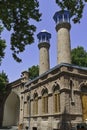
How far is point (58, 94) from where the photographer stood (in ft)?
63.1

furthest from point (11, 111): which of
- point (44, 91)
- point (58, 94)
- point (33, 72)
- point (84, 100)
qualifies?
point (84, 100)

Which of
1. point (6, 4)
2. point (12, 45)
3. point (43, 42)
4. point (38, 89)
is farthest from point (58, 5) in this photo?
point (43, 42)

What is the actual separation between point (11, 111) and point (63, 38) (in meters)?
14.2

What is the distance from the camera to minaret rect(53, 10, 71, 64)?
27983mm

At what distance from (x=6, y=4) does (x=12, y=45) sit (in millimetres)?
2640

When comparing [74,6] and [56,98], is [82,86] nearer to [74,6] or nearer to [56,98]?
[56,98]

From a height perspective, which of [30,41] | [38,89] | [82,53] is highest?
[82,53]

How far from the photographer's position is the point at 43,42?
1330 inches

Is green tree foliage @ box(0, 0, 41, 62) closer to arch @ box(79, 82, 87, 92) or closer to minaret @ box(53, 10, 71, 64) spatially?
arch @ box(79, 82, 87, 92)

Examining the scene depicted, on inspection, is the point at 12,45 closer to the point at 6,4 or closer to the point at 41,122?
the point at 6,4

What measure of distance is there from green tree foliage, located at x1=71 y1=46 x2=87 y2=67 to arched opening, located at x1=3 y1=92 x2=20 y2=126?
41.5ft

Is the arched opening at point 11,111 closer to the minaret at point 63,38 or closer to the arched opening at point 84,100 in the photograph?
the minaret at point 63,38

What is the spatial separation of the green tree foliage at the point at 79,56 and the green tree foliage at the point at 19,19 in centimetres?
2622

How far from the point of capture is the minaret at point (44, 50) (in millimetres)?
32406
